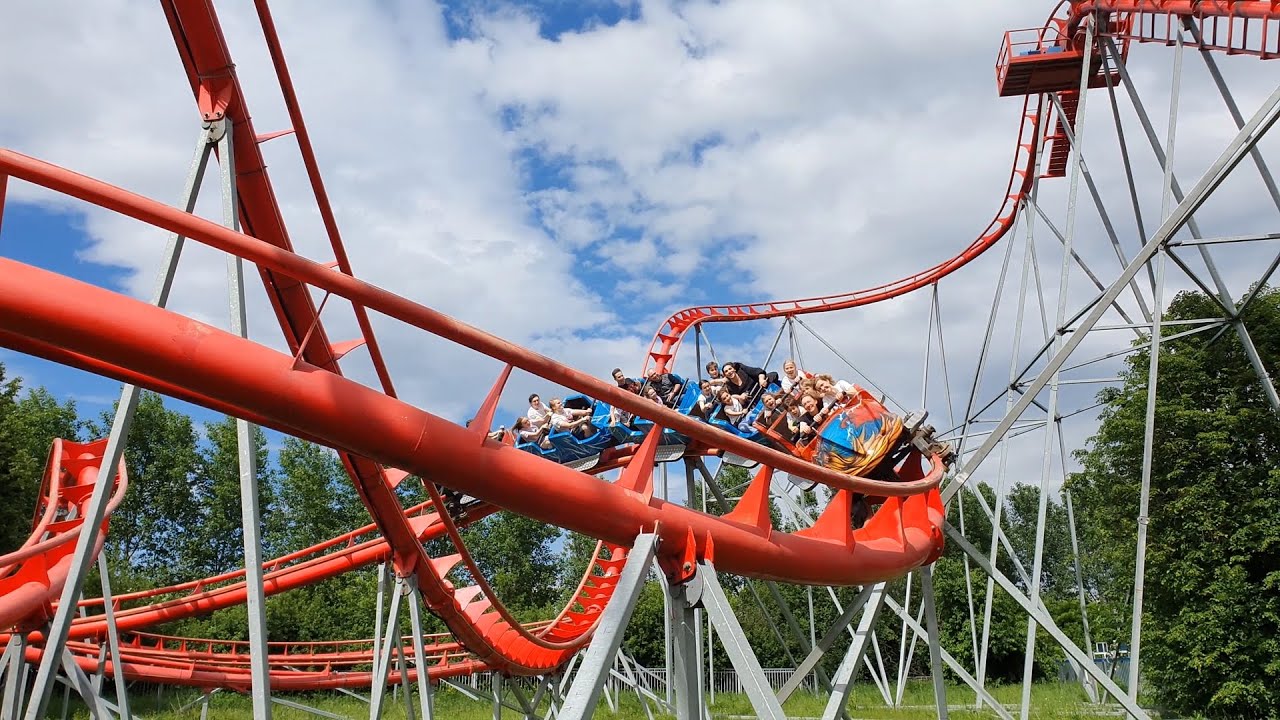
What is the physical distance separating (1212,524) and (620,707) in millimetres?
12771

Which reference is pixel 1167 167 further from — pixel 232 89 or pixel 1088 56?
pixel 232 89

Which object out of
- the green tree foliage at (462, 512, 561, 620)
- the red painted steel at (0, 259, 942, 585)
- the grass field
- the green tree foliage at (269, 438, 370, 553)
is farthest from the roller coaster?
the green tree foliage at (462, 512, 561, 620)

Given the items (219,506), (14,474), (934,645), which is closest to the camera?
(934,645)

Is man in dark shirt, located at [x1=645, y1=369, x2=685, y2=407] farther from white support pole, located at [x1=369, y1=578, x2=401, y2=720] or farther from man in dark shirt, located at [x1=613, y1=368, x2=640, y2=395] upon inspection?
white support pole, located at [x1=369, y1=578, x2=401, y2=720]

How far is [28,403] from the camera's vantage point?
102 feet

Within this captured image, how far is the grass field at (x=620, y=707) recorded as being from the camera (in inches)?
742

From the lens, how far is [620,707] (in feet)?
75.0

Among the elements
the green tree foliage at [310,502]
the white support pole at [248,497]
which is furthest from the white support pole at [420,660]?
the green tree foliage at [310,502]

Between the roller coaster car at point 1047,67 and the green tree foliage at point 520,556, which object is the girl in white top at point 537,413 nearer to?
the roller coaster car at point 1047,67

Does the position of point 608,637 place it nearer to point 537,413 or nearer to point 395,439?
point 395,439

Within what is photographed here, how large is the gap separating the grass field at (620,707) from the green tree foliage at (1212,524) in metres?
1.73

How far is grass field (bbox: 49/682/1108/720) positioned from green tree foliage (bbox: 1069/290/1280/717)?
1.73 m

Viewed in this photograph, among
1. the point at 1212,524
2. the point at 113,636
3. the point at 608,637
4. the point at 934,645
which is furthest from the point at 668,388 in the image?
the point at 1212,524

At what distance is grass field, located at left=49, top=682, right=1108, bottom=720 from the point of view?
1885 centimetres
